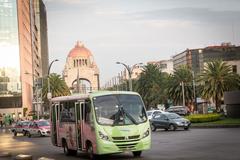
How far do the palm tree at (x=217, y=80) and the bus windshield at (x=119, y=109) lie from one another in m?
68.0

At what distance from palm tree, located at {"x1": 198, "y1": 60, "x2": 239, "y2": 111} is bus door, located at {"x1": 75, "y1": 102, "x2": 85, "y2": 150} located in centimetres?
6720

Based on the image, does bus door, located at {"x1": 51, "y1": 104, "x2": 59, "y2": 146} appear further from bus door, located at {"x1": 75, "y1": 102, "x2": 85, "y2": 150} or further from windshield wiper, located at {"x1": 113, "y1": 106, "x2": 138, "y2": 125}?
windshield wiper, located at {"x1": 113, "y1": 106, "x2": 138, "y2": 125}

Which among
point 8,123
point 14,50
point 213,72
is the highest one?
point 14,50

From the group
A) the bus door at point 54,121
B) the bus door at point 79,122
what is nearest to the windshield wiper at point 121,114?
the bus door at point 79,122

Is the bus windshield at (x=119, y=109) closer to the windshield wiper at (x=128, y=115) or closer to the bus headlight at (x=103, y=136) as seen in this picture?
the windshield wiper at (x=128, y=115)

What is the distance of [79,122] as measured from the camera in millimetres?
21125

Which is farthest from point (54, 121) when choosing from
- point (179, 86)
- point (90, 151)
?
point (179, 86)

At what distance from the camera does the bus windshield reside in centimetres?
1945

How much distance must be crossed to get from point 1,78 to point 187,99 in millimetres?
38669

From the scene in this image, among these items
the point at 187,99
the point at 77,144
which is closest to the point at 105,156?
the point at 77,144

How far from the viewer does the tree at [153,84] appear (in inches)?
4158

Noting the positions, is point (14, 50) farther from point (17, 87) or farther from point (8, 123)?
point (8, 123)

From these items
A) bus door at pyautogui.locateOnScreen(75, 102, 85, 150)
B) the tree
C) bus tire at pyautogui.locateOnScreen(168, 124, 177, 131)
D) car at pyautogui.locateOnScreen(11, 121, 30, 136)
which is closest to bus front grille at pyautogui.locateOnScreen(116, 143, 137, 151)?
bus door at pyautogui.locateOnScreen(75, 102, 85, 150)

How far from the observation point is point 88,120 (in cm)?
2014
